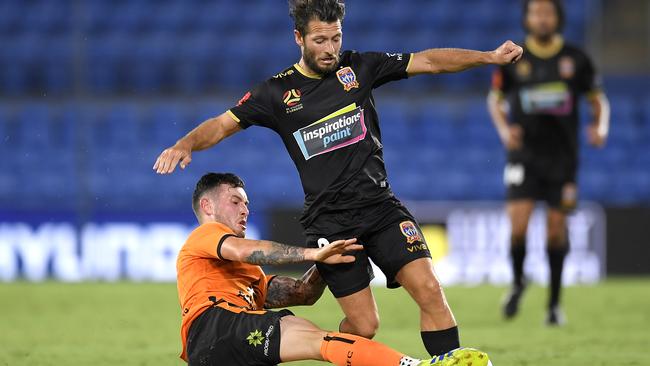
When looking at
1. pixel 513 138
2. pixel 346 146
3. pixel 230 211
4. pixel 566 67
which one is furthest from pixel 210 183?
pixel 566 67

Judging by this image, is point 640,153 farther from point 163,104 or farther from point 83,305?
point 83,305

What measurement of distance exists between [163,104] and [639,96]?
278 inches

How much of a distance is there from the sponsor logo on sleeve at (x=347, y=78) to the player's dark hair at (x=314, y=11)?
28 cm

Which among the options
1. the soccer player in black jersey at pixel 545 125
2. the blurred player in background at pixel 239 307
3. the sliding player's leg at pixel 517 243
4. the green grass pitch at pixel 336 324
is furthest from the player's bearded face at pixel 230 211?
the sliding player's leg at pixel 517 243

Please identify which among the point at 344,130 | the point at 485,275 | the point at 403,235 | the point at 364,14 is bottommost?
the point at 485,275

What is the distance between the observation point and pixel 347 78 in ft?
18.2

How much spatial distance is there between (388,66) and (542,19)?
3777 mm

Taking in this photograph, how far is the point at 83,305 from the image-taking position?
34.6 feet

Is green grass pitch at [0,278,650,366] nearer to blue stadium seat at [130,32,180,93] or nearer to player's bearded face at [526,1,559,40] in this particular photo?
player's bearded face at [526,1,559,40]

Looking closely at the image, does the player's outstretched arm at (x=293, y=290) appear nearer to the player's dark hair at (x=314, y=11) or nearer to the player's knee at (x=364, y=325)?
the player's knee at (x=364, y=325)

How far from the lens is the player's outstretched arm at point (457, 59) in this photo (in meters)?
Answer: 5.21

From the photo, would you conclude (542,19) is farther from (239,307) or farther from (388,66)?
(239,307)

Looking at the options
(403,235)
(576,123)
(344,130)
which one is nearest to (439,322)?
(403,235)

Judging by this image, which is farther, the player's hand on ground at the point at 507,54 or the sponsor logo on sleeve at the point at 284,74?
the sponsor logo on sleeve at the point at 284,74
